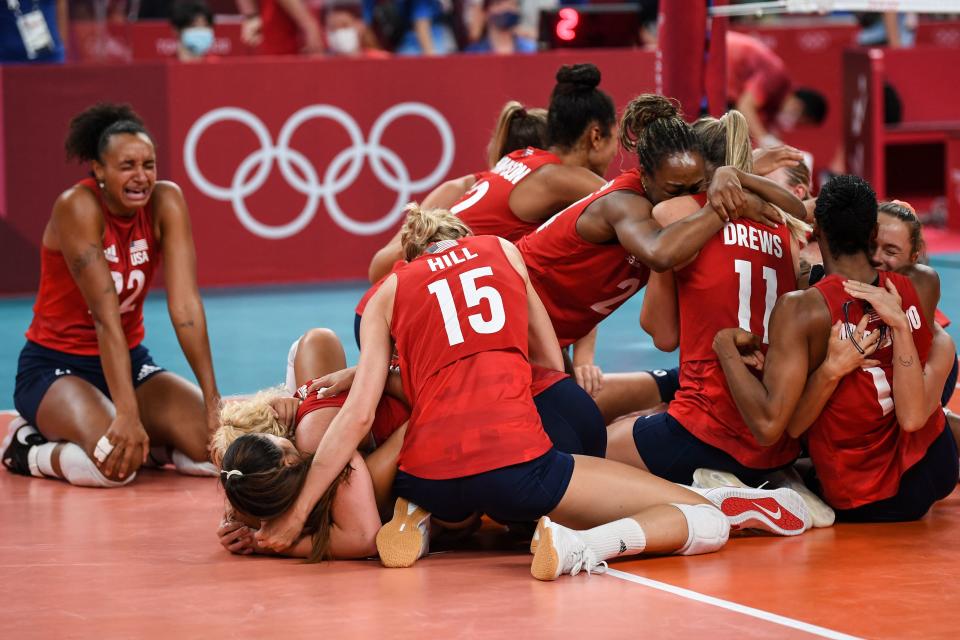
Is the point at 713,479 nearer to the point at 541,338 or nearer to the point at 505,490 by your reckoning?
the point at 541,338

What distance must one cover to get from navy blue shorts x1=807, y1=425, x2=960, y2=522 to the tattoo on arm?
334cm

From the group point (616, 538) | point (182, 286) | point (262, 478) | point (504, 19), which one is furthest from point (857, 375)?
point (504, 19)

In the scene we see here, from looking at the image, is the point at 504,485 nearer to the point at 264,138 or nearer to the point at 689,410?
the point at 689,410

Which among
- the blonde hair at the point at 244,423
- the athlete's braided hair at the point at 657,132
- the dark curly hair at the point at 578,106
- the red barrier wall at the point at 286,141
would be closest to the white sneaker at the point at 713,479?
the athlete's braided hair at the point at 657,132

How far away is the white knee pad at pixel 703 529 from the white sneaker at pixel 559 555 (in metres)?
0.34

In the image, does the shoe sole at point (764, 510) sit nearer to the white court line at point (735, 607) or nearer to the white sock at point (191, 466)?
the white court line at point (735, 607)

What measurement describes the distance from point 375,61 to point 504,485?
7464 mm

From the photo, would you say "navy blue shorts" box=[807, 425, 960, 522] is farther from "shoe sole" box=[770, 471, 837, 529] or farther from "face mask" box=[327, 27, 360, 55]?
"face mask" box=[327, 27, 360, 55]

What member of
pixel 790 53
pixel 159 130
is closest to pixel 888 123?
pixel 790 53

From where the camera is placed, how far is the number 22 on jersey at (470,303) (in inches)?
187

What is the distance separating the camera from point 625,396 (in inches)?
242

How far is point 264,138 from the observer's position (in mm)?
11352

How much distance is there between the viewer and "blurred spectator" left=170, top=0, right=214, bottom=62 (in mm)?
13164

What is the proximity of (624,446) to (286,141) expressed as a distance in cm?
658
